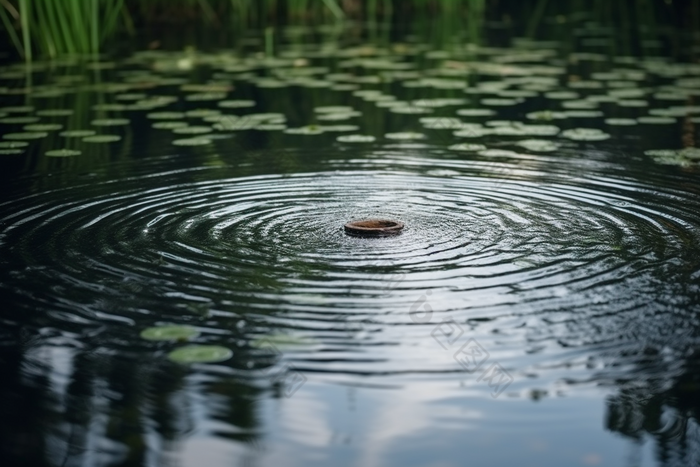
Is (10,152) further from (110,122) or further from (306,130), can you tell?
(306,130)

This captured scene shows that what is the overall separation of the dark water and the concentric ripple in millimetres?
13

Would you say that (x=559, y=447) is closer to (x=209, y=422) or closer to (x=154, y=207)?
(x=209, y=422)

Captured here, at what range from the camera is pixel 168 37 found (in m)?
13.1

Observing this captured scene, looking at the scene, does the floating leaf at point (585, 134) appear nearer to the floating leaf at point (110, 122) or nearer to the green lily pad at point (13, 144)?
the floating leaf at point (110, 122)

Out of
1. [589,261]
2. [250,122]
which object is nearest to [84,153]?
[250,122]

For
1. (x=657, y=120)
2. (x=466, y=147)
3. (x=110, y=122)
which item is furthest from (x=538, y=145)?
(x=110, y=122)

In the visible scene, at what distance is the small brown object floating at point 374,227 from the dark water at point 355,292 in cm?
6

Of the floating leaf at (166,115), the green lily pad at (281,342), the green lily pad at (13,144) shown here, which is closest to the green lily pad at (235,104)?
the floating leaf at (166,115)

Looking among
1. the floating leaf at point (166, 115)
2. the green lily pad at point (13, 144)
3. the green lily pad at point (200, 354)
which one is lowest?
the green lily pad at point (200, 354)

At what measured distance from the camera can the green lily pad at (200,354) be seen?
2.89m

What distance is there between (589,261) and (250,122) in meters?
3.72

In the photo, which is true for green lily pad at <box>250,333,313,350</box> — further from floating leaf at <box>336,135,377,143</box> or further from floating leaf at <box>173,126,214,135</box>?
floating leaf at <box>173,126,214,135</box>

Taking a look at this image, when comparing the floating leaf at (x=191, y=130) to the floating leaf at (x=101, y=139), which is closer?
the floating leaf at (x=101, y=139)

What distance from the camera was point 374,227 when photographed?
4160 millimetres
